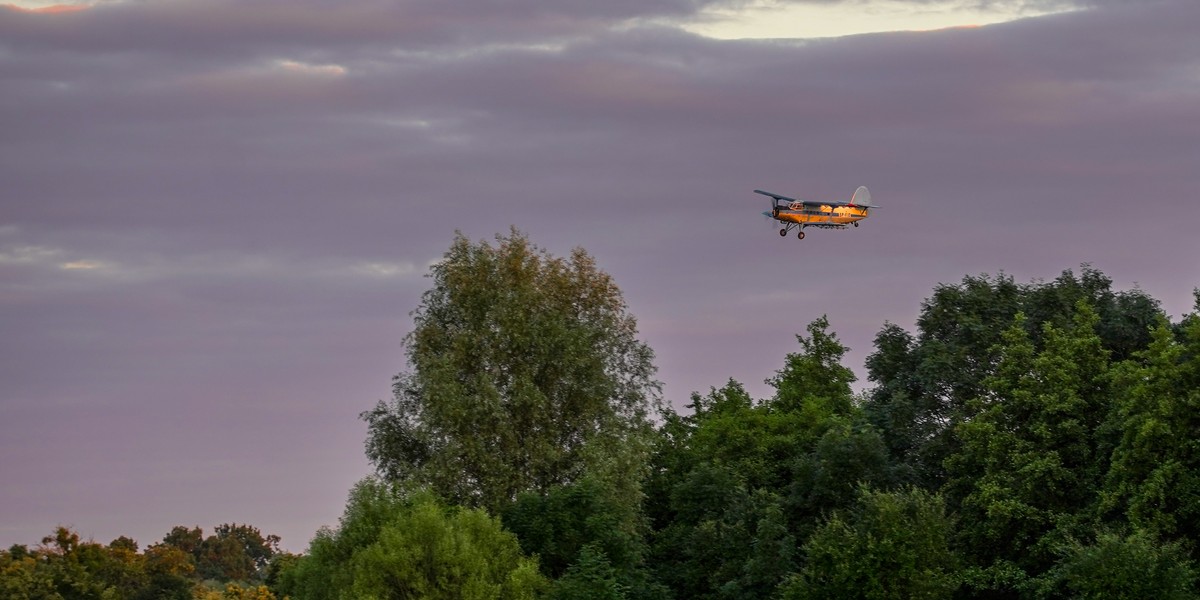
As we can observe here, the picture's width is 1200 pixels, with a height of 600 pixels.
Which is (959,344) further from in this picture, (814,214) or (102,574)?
(102,574)

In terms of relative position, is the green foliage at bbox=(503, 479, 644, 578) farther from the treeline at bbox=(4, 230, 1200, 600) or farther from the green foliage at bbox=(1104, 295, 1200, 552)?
the green foliage at bbox=(1104, 295, 1200, 552)

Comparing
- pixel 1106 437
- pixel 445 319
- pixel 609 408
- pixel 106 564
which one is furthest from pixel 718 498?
pixel 106 564

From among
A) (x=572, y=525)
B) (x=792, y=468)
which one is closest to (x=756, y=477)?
(x=792, y=468)

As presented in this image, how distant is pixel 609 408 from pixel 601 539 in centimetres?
899

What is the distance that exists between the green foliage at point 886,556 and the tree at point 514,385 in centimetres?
1484

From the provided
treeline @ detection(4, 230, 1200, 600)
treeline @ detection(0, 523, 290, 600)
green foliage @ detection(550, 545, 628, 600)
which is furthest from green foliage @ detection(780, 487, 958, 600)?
treeline @ detection(0, 523, 290, 600)

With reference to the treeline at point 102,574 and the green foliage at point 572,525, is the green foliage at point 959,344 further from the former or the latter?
the treeline at point 102,574

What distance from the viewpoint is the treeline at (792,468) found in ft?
229

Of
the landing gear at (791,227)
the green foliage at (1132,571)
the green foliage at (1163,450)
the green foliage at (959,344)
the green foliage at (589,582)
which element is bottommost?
the green foliage at (1132,571)

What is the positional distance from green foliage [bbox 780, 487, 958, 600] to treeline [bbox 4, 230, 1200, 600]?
4.3 inches

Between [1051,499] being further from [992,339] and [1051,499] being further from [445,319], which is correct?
[445,319]

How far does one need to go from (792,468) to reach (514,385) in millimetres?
16134

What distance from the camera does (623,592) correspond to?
270 ft

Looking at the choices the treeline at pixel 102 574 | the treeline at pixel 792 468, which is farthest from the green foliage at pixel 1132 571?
the treeline at pixel 102 574
